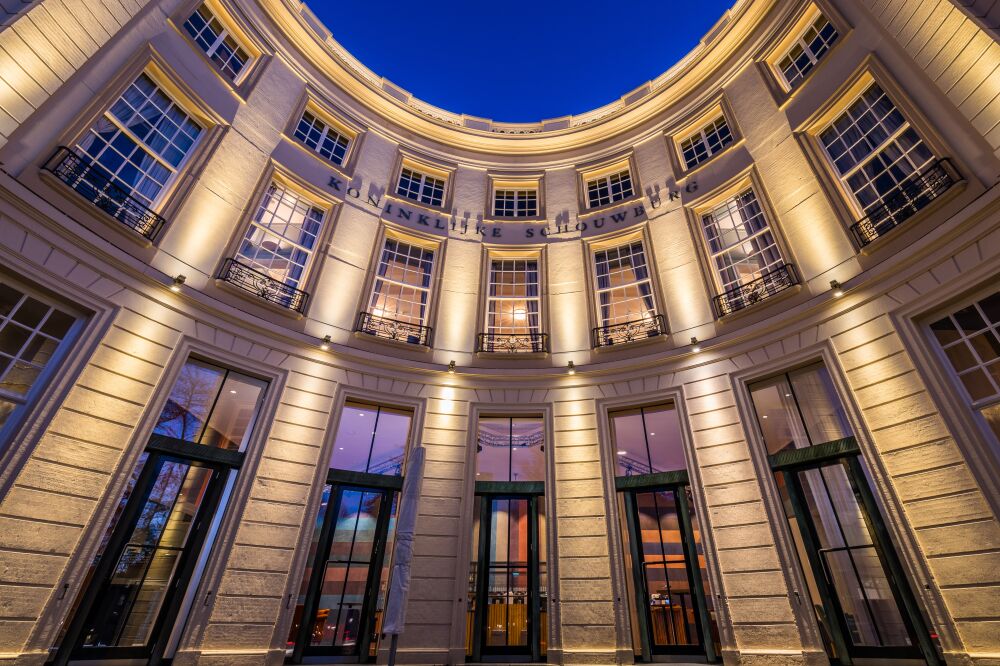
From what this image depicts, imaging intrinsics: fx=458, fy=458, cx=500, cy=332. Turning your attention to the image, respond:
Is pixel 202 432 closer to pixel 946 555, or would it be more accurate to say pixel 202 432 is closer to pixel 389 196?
pixel 389 196

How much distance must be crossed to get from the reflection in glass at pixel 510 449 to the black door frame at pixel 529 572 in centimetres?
18

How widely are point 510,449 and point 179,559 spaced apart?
18.3ft

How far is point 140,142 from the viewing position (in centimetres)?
771

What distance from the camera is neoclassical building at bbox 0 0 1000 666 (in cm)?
590

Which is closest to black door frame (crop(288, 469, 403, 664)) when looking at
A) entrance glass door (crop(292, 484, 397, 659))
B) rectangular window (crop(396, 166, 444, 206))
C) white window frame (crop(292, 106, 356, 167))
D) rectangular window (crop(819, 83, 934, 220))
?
entrance glass door (crop(292, 484, 397, 659))

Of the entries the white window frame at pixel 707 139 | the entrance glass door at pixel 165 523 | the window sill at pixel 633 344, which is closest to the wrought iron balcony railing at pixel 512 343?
the window sill at pixel 633 344

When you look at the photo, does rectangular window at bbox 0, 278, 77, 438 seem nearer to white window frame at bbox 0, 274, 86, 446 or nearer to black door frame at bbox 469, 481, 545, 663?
white window frame at bbox 0, 274, 86, 446

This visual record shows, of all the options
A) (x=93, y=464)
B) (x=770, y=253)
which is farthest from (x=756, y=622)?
(x=93, y=464)

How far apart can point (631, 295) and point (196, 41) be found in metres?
10.3

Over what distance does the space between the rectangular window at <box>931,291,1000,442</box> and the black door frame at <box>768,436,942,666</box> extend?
4.84 feet

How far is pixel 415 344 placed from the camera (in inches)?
385

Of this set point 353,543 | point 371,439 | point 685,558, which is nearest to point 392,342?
point 371,439

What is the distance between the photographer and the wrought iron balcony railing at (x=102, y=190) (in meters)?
6.51

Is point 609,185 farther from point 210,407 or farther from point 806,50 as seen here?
point 210,407
